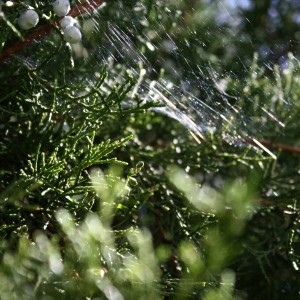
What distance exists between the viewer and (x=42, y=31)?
1.38m

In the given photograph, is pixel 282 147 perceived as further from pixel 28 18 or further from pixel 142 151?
pixel 28 18

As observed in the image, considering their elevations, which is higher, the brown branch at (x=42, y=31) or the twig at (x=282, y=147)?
the brown branch at (x=42, y=31)

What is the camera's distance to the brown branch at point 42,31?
135cm

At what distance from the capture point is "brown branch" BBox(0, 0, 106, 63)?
135 cm

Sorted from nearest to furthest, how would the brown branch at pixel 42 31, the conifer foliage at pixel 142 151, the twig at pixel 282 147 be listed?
the conifer foliage at pixel 142 151 → the brown branch at pixel 42 31 → the twig at pixel 282 147

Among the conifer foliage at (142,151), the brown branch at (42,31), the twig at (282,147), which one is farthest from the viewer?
the twig at (282,147)

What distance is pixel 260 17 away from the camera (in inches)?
87.7

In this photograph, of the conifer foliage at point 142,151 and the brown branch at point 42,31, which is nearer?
the conifer foliage at point 142,151

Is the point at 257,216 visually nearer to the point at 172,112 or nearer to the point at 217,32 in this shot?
the point at 172,112

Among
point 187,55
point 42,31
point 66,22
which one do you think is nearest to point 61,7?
point 66,22

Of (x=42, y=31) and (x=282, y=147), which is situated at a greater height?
(x=42, y=31)

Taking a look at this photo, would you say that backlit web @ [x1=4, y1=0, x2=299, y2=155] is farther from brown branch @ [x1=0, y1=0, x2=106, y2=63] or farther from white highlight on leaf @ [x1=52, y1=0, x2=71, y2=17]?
white highlight on leaf @ [x1=52, y1=0, x2=71, y2=17]

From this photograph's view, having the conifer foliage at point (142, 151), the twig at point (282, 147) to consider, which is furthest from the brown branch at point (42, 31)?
the twig at point (282, 147)

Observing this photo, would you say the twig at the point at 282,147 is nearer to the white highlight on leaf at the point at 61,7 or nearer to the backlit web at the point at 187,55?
the backlit web at the point at 187,55
